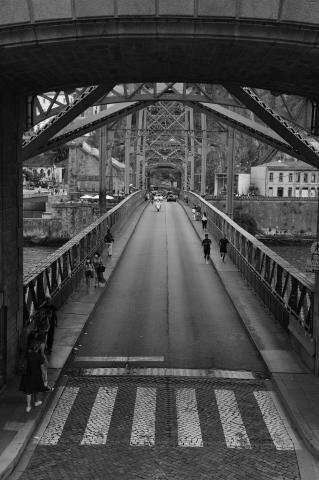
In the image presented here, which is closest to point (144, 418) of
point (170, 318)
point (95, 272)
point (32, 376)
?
point (32, 376)

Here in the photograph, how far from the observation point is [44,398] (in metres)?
11.9

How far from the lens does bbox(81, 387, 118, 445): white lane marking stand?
10.4 m

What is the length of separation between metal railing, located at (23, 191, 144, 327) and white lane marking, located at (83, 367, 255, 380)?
2.09 meters

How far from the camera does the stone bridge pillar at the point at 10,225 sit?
12.1 m

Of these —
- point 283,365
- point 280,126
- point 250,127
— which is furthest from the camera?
point 250,127

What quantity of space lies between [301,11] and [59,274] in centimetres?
1271

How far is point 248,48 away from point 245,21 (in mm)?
648

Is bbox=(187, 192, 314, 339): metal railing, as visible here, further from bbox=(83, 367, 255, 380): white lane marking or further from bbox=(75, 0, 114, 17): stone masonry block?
bbox=(75, 0, 114, 17): stone masonry block

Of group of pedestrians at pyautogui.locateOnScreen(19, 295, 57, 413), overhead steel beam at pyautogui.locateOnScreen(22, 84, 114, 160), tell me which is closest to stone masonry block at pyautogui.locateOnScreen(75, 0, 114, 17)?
group of pedestrians at pyautogui.locateOnScreen(19, 295, 57, 413)

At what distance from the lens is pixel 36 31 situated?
9023 millimetres

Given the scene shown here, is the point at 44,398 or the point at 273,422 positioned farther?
the point at 44,398

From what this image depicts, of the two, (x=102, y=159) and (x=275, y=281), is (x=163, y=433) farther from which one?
(x=102, y=159)

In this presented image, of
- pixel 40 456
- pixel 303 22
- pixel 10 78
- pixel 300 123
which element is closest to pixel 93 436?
pixel 40 456

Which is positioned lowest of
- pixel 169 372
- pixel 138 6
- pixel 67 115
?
pixel 169 372
